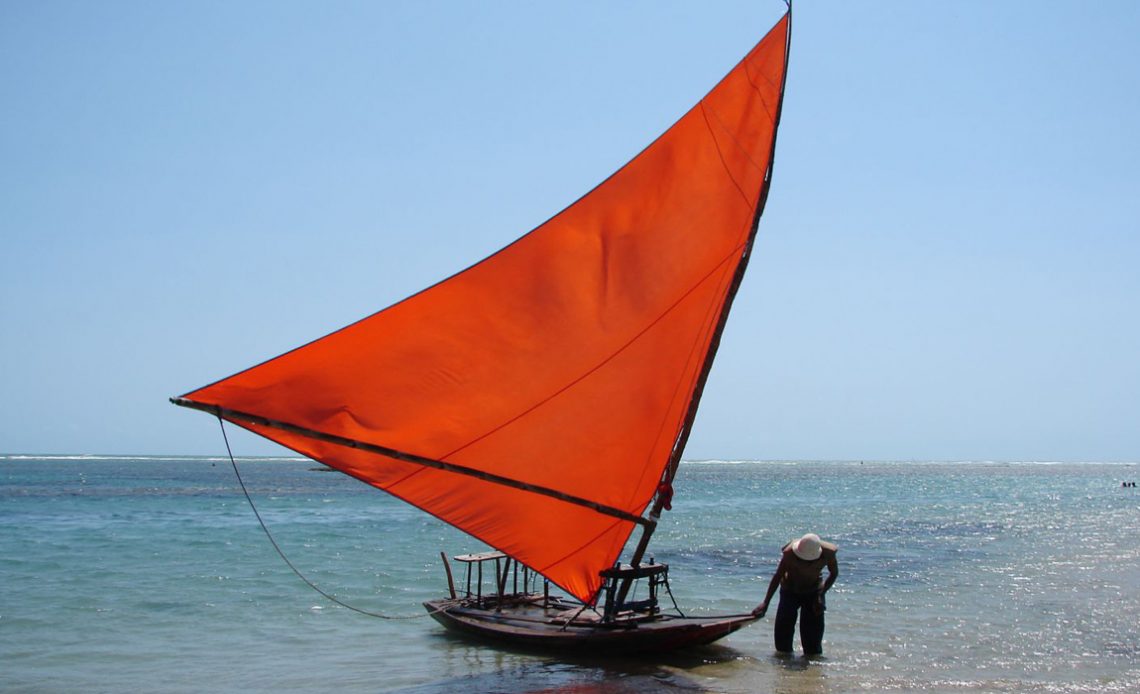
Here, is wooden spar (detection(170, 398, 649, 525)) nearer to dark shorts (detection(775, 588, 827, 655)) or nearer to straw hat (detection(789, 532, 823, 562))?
straw hat (detection(789, 532, 823, 562))

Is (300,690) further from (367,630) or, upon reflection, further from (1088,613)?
(1088,613)

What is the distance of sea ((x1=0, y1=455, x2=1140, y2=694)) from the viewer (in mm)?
13336

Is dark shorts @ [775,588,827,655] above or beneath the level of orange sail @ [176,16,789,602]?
beneath

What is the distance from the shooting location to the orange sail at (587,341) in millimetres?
11156

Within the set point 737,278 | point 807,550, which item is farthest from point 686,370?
point 807,550

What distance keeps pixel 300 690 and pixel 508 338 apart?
5575 mm

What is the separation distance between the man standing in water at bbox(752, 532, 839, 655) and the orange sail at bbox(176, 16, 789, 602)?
2737mm

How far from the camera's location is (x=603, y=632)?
42.5 ft

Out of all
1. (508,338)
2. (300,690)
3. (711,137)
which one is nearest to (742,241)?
(711,137)

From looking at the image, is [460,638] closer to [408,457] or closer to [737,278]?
[408,457]

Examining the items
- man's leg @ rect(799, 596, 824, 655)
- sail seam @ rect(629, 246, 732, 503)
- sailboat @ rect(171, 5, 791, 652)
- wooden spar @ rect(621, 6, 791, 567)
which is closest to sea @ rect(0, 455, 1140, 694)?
man's leg @ rect(799, 596, 824, 655)

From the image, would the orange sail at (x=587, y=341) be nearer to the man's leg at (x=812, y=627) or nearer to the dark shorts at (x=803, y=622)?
the dark shorts at (x=803, y=622)

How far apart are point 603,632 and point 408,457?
3956mm

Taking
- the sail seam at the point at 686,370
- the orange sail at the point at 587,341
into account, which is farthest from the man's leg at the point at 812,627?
the sail seam at the point at 686,370
